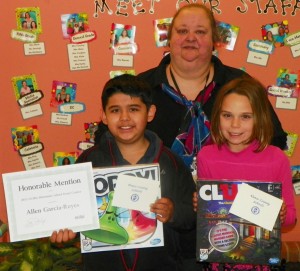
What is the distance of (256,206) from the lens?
71.8 inches

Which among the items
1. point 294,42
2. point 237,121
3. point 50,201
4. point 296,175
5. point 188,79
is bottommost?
point 296,175

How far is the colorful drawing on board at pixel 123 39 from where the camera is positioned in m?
3.11

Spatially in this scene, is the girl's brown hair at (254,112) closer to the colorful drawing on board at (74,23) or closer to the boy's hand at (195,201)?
the boy's hand at (195,201)

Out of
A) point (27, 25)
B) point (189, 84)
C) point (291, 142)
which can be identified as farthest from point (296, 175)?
point (27, 25)

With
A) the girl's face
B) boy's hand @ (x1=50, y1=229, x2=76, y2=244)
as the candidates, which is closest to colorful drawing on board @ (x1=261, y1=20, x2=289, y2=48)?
the girl's face

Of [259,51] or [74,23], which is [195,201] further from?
[74,23]

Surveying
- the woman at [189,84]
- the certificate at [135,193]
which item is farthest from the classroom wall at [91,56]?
the certificate at [135,193]

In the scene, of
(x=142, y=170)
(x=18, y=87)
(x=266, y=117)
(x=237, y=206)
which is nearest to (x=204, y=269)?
(x=237, y=206)

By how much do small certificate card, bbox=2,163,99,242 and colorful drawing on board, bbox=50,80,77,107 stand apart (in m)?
1.42

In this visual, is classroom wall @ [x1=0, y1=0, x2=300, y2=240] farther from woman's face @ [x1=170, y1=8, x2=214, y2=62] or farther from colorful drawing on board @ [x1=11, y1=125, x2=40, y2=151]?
woman's face @ [x1=170, y1=8, x2=214, y2=62]

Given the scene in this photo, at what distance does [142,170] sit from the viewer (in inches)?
73.3

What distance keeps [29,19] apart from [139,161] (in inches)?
61.8

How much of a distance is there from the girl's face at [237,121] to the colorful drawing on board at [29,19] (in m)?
1.62

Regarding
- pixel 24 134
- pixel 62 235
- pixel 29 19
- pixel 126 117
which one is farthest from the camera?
pixel 24 134
